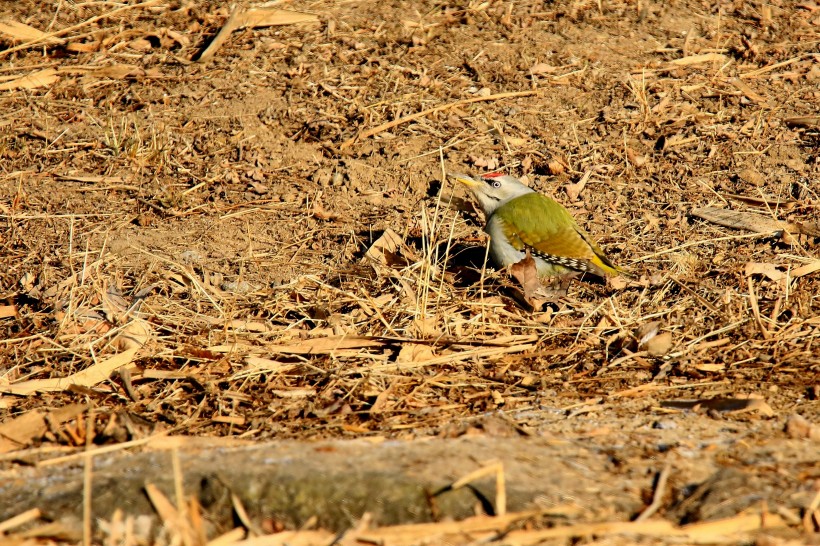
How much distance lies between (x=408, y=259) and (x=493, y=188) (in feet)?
2.88

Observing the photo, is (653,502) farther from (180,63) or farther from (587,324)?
(180,63)

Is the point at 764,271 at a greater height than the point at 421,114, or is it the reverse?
the point at 421,114

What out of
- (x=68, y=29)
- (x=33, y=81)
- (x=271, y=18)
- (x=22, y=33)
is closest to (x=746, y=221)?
(x=271, y=18)

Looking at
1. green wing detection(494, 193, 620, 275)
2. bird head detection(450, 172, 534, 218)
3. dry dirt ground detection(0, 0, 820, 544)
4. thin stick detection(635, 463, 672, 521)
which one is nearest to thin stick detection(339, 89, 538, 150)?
dry dirt ground detection(0, 0, 820, 544)

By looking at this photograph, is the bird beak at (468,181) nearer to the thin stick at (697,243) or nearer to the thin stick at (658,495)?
the thin stick at (697,243)

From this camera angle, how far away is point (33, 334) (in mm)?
5172

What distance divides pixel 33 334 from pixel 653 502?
355 centimetres

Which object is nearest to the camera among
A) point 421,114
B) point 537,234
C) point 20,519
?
point 20,519

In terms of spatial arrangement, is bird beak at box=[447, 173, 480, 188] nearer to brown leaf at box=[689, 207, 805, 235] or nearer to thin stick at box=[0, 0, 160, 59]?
brown leaf at box=[689, 207, 805, 235]

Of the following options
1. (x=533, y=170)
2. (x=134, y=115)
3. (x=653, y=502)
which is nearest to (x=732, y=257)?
(x=533, y=170)

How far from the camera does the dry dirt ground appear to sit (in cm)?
354

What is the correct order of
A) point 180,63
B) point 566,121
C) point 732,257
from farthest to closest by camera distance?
point 180,63
point 566,121
point 732,257

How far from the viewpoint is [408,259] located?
612 cm

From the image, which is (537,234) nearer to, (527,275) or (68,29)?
(527,275)
